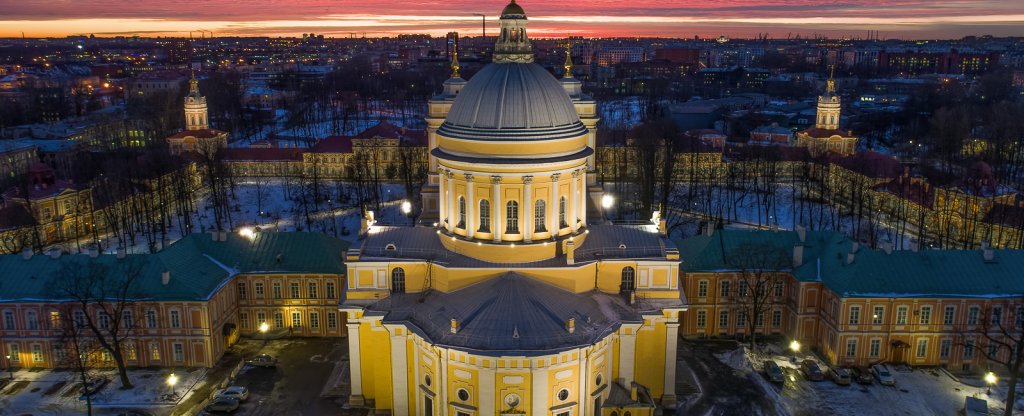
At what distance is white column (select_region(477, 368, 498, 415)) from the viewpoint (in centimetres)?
2534

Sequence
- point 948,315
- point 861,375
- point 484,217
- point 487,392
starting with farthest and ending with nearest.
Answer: point 948,315 < point 861,375 < point 484,217 < point 487,392

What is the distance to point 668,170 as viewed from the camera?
2432 inches

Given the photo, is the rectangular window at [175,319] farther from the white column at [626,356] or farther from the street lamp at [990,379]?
the street lamp at [990,379]

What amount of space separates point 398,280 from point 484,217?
4.37 metres

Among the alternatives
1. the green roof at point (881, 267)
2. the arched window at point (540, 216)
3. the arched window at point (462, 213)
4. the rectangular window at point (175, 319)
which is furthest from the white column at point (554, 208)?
the rectangular window at point (175, 319)

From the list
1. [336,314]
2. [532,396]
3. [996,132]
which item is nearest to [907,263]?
[532,396]

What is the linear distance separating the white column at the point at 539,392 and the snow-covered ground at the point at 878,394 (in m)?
10.4

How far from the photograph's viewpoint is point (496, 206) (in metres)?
28.6

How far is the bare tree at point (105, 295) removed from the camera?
1243 inches

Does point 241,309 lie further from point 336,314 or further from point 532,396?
point 532,396

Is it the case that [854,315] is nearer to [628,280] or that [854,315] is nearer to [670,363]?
[670,363]

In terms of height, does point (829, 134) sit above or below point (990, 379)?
above

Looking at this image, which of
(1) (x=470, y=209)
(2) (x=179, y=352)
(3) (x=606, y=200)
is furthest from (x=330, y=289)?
(3) (x=606, y=200)

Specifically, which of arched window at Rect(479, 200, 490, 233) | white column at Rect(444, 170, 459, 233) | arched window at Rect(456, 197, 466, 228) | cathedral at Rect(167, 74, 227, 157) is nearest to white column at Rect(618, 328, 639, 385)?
arched window at Rect(479, 200, 490, 233)
